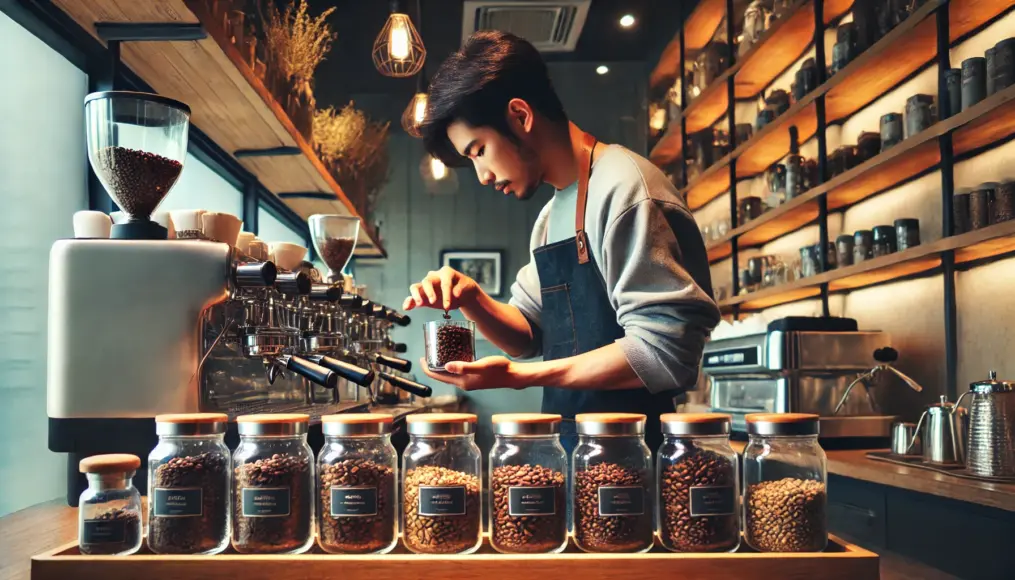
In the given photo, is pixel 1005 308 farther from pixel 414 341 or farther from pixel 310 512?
pixel 414 341

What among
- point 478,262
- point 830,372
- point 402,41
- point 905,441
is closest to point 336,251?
point 402,41

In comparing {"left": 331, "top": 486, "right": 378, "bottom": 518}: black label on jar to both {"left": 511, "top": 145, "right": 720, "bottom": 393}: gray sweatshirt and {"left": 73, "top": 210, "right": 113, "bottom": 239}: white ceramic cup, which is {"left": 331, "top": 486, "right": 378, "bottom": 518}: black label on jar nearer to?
{"left": 511, "top": 145, "right": 720, "bottom": 393}: gray sweatshirt

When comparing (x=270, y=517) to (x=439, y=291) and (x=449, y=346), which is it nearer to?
(x=449, y=346)

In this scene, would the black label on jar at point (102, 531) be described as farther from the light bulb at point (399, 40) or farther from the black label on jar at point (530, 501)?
the light bulb at point (399, 40)

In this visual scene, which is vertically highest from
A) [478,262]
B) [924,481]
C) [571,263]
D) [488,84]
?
[478,262]

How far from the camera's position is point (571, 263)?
Result: 5.48 ft

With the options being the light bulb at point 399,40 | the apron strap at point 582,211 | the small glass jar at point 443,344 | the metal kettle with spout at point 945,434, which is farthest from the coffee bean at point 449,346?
the light bulb at point 399,40

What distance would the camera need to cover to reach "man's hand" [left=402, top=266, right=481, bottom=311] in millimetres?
1490

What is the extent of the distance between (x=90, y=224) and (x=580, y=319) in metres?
0.88

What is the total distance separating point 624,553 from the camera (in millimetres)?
984

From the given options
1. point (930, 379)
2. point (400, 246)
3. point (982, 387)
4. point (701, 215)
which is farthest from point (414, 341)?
point (982, 387)

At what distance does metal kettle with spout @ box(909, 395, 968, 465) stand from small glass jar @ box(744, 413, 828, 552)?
4.33 ft

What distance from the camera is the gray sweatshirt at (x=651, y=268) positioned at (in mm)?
1326

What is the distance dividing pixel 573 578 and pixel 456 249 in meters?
5.00
